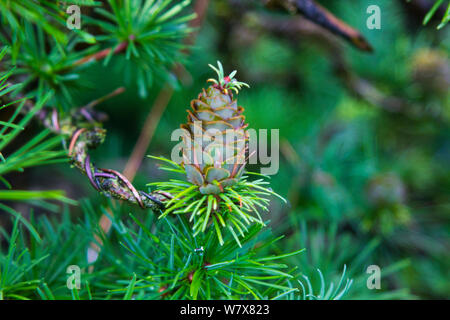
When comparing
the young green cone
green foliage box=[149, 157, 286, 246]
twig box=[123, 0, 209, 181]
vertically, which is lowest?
green foliage box=[149, 157, 286, 246]

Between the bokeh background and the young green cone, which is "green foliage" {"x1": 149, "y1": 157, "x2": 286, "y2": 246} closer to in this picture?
the young green cone

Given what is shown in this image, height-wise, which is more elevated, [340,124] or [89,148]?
[340,124]

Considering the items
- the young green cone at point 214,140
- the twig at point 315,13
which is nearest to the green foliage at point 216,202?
the young green cone at point 214,140

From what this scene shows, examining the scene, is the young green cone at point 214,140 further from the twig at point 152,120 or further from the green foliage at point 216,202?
the twig at point 152,120

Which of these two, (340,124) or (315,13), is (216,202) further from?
(340,124)

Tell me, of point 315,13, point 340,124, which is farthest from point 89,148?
point 340,124

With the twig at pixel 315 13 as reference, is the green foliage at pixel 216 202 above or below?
below

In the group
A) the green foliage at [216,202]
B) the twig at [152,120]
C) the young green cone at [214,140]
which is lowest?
the green foliage at [216,202]

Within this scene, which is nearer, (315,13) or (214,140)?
(214,140)

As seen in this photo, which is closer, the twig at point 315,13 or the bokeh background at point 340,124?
the twig at point 315,13

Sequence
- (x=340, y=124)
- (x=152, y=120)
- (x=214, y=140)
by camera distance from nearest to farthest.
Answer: (x=214, y=140), (x=152, y=120), (x=340, y=124)

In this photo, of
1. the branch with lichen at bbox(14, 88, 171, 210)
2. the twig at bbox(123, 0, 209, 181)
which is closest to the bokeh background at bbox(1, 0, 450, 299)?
the twig at bbox(123, 0, 209, 181)

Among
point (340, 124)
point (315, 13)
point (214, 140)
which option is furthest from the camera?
point (340, 124)
